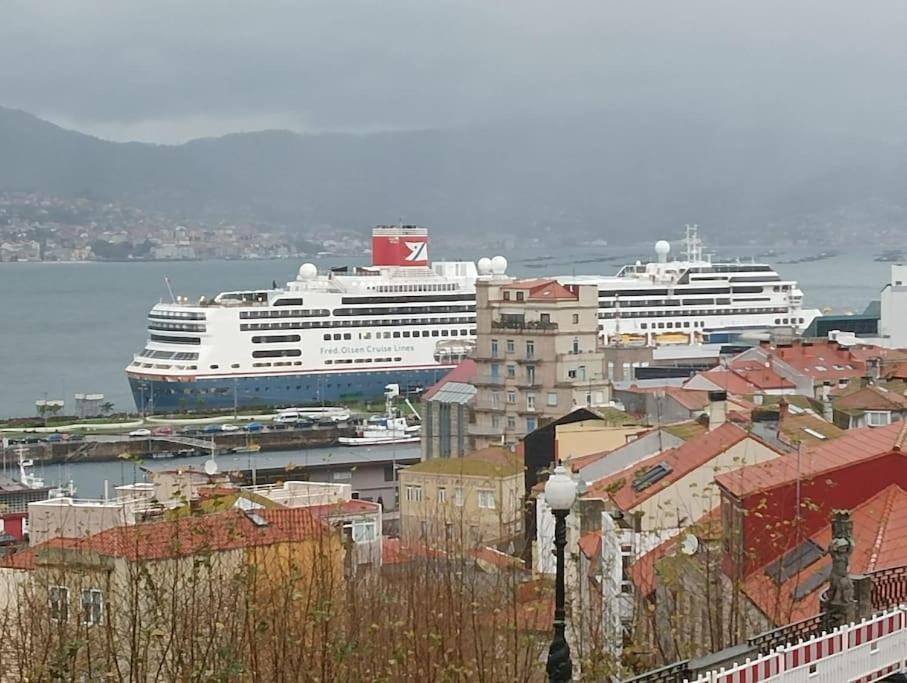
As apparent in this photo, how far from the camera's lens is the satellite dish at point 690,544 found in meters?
12.3

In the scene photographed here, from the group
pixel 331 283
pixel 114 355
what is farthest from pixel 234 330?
pixel 114 355

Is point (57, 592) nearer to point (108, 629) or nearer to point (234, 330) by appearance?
point (108, 629)

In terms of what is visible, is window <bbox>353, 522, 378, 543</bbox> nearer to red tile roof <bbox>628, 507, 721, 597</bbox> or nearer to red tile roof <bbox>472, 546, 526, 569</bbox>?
red tile roof <bbox>472, 546, 526, 569</bbox>

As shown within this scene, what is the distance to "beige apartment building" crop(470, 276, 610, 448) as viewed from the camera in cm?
3050

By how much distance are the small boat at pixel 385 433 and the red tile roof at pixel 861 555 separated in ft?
114

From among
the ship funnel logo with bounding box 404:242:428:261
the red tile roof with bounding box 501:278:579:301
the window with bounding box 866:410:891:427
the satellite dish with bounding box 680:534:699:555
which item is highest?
the ship funnel logo with bounding box 404:242:428:261

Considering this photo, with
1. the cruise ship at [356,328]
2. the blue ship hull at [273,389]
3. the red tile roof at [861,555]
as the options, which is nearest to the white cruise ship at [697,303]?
the cruise ship at [356,328]

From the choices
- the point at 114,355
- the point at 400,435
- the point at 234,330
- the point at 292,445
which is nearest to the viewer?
the point at 400,435

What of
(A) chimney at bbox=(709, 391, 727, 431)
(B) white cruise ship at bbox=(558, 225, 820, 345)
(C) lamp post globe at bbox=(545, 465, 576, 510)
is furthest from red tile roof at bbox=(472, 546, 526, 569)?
(B) white cruise ship at bbox=(558, 225, 820, 345)

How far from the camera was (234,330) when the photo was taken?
70.6m

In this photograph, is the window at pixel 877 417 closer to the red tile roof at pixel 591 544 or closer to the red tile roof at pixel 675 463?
A: the red tile roof at pixel 675 463

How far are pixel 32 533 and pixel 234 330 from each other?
2126 inches

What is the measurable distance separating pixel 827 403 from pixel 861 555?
13447 millimetres

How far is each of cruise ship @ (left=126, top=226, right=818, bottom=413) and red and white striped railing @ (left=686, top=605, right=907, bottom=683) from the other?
57.1 metres
